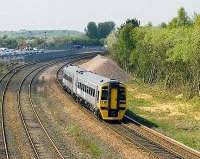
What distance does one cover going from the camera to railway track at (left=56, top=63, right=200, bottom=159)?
1134 inches

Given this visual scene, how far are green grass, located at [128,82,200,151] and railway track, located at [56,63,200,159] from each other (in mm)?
912

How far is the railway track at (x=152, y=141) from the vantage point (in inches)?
1134

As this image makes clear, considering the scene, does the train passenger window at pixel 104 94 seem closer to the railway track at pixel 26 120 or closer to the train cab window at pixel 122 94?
the train cab window at pixel 122 94

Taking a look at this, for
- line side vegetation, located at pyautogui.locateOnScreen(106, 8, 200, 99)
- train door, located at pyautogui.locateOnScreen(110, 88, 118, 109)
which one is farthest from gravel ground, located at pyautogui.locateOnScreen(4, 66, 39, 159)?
line side vegetation, located at pyautogui.locateOnScreen(106, 8, 200, 99)

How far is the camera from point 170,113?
44625 millimetres

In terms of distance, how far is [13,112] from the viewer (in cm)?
4494

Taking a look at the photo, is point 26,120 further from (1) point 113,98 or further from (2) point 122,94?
(2) point 122,94

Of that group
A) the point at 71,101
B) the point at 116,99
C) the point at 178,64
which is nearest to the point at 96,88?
the point at 116,99

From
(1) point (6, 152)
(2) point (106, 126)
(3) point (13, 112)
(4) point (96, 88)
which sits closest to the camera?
(1) point (6, 152)

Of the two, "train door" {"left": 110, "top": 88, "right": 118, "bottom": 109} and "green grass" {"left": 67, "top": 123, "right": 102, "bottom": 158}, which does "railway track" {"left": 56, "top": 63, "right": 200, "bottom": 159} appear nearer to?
"train door" {"left": 110, "top": 88, "right": 118, "bottom": 109}

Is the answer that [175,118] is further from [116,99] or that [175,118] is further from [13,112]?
[13,112]

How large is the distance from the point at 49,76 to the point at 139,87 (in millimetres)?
18469

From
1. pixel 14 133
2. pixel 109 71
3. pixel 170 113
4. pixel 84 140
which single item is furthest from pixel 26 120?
pixel 109 71

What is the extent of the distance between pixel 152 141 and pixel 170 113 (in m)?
12.7
